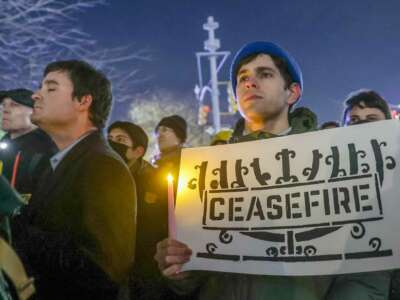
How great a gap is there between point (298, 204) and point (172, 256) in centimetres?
53

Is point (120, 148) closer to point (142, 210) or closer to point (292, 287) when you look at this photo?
point (142, 210)

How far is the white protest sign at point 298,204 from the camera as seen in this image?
5.19 feet

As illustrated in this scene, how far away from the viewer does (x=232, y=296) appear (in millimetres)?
1772

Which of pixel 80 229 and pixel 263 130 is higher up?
pixel 263 130

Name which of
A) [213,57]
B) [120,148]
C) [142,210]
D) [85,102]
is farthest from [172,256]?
[213,57]

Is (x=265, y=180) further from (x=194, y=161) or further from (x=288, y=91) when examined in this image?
(x=288, y=91)

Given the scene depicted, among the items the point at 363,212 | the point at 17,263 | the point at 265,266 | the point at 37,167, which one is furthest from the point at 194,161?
the point at 37,167

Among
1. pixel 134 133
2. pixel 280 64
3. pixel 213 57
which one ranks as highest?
pixel 213 57

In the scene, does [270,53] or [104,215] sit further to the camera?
[270,53]

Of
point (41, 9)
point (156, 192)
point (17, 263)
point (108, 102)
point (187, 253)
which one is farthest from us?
point (41, 9)

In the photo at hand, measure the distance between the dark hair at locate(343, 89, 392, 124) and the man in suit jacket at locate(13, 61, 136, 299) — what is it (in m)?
1.97

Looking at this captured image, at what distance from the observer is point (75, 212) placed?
197 centimetres

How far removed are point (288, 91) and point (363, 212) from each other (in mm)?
829

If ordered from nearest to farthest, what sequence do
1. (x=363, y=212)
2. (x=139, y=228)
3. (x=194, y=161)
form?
(x=363, y=212), (x=194, y=161), (x=139, y=228)
